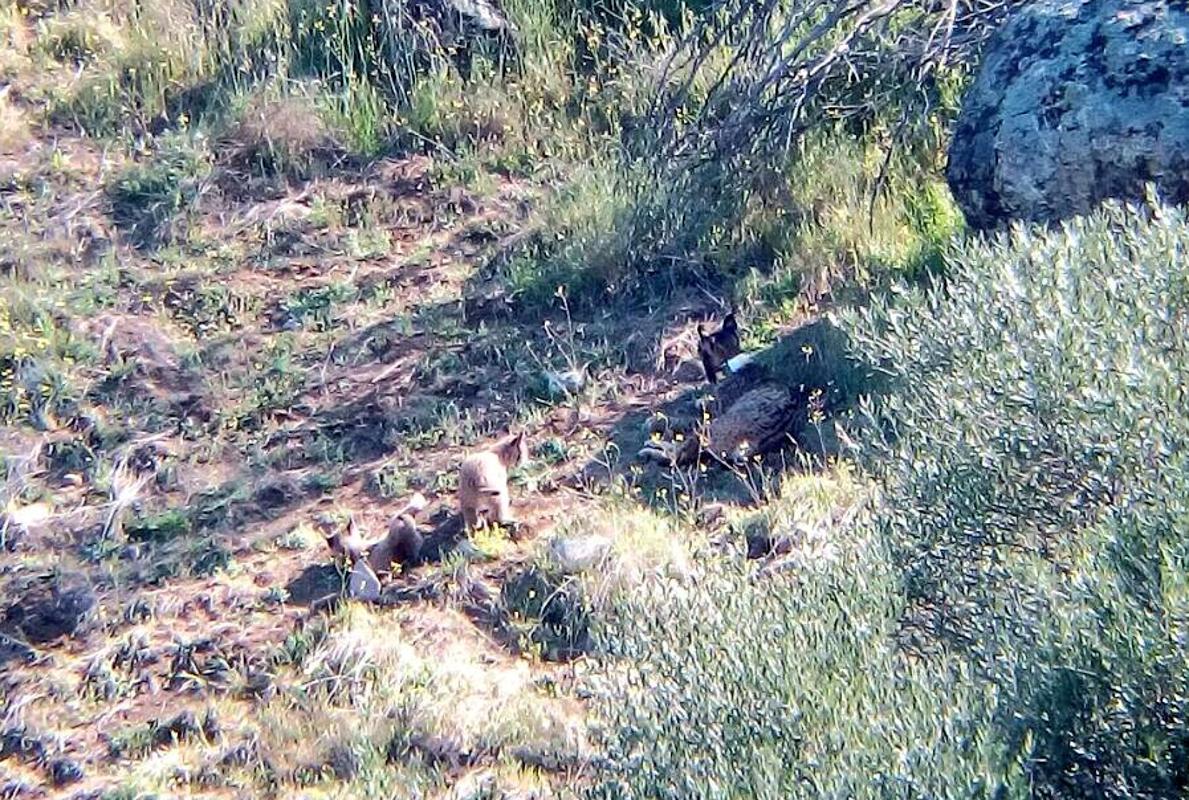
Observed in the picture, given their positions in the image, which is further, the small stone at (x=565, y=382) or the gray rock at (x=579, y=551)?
the small stone at (x=565, y=382)

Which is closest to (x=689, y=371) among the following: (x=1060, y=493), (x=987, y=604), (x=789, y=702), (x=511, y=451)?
(x=511, y=451)

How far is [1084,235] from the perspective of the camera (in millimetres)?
4441

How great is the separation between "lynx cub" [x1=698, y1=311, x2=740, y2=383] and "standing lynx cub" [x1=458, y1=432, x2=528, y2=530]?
3.32 ft

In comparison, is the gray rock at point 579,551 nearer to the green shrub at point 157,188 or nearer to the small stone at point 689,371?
the small stone at point 689,371

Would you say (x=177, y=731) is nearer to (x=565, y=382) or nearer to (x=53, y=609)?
(x=53, y=609)

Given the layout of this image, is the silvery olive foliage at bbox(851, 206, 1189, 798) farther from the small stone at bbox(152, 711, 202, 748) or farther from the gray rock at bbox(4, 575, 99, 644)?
the gray rock at bbox(4, 575, 99, 644)

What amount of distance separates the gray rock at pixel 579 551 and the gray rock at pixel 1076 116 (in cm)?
199

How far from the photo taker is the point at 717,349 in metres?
6.56

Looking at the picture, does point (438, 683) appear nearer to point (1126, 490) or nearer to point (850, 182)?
point (1126, 490)

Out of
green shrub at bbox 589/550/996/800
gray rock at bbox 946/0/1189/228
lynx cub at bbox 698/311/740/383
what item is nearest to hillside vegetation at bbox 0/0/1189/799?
green shrub at bbox 589/550/996/800

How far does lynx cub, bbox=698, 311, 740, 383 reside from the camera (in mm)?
6555

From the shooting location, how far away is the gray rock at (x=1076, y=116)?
234 inches

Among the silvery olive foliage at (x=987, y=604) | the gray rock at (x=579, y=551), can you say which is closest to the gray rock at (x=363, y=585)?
the gray rock at (x=579, y=551)

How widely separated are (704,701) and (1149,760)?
34.0 inches
